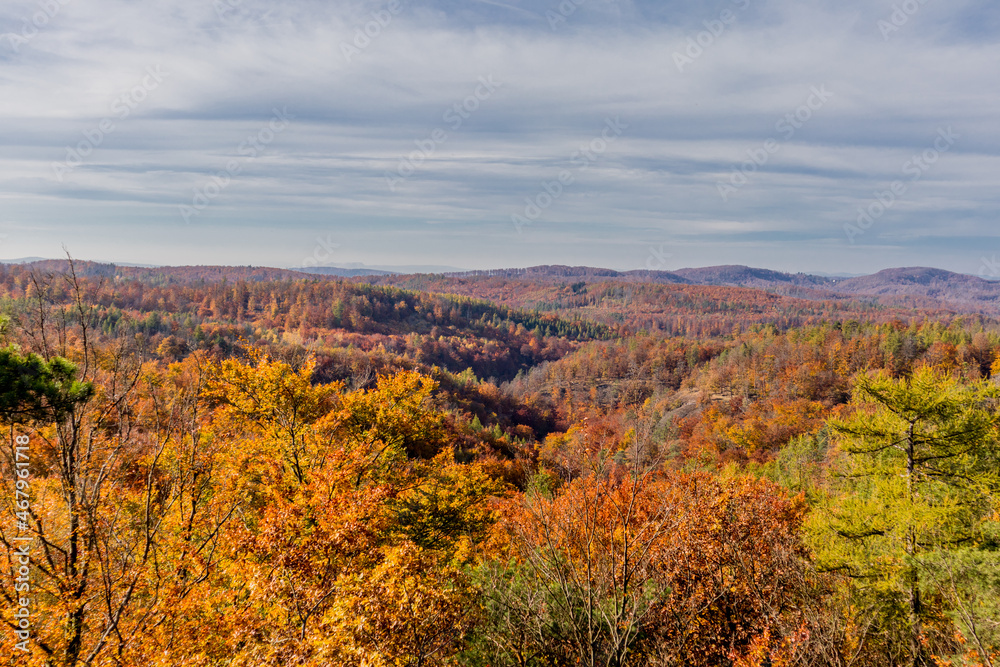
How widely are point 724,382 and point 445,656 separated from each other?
403ft

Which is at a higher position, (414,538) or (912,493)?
(912,493)

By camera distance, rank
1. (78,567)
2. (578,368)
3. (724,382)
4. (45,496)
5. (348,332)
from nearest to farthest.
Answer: (78,567) < (45,496) < (724,382) < (578,368) < (348,332)

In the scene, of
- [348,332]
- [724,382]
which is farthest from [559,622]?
[348,332]

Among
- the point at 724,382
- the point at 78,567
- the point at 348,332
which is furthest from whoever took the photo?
the point at 348,332

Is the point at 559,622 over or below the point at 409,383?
below

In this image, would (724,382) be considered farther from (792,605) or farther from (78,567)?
(78,567)

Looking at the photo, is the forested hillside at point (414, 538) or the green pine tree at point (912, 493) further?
the green pine tree at point (912, 493)

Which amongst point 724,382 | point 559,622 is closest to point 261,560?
point 559,622

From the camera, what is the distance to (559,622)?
8547 mm

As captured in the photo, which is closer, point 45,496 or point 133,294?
point 45,496

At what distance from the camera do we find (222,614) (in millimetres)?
8352

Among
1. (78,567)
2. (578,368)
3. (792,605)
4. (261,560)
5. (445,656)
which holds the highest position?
(78,567)

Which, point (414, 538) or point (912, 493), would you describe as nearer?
point (912, 493)

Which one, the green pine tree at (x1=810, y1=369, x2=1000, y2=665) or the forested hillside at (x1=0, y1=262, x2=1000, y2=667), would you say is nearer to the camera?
the forested hillside at (x1=0, y1=262, x2=1000, y2=667)
